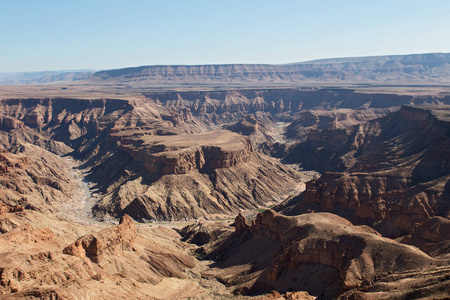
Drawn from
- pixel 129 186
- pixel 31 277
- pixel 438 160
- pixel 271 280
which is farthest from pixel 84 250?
pixel 438 160

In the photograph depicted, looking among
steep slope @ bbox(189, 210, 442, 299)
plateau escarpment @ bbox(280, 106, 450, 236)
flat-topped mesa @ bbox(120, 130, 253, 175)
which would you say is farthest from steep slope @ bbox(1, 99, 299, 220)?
steep slope @ bbox(189, 210, 442, 299)

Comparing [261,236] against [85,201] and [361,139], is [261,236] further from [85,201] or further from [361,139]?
[361,139]

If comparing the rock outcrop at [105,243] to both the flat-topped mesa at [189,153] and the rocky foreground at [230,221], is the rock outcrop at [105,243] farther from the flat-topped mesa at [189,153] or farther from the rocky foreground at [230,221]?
the flat-topped mesa at [189,153]

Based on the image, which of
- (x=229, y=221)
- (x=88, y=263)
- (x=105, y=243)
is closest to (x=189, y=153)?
(x=229, y=221)

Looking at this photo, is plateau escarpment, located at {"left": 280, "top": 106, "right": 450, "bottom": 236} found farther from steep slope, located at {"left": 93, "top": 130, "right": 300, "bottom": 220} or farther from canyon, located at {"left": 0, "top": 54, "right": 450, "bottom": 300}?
steep slope, located at {"left": 93, "top": 130, "right": 300, "bottom": 220}

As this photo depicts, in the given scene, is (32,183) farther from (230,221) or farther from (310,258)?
(310,258)

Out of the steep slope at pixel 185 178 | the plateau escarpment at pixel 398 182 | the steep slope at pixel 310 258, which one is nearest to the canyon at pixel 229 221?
the steep slope at pixel 310 258
